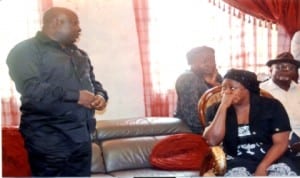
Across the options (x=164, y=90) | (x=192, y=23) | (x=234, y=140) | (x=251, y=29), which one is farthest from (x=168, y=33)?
(x=234, y=140)

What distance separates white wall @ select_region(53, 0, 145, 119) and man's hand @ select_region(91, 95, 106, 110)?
56 millimetres

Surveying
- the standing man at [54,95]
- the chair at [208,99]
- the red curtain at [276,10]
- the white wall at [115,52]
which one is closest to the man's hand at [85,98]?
the standing man at [54,95]

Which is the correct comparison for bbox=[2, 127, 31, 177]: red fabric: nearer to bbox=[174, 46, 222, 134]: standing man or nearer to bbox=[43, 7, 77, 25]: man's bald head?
bbox=[43, 7, 77, 25]: man's bald head

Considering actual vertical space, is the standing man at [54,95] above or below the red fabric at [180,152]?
above

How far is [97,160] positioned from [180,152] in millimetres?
388

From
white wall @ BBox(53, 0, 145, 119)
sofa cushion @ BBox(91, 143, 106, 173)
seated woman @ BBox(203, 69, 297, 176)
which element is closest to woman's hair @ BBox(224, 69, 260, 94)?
seated woman @ BBox(203, 69, 297, 176)

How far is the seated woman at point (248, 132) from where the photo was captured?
204 cm

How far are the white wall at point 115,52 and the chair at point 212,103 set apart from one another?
0.28 metres

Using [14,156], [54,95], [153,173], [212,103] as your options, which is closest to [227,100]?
[212,103]

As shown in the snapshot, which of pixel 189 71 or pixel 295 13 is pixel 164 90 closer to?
pixel 189 71

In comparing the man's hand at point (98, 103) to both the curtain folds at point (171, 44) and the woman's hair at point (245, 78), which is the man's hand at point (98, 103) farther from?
the woman's hair at point (245, 78)

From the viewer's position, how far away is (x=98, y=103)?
1.99 m

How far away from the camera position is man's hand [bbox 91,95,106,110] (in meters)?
1.97

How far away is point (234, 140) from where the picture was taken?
6.75 feet
